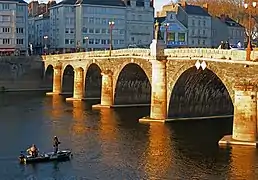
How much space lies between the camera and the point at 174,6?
113312mm

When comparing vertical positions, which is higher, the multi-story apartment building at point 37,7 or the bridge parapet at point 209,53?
the multi-story apartment building at point 37,7

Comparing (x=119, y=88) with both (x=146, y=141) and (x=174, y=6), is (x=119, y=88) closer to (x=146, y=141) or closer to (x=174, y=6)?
(x=146, y=141)

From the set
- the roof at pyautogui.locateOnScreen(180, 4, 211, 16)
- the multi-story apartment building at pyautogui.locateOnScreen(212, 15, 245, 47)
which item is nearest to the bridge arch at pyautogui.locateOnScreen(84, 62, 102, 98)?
the roof at pyautogui.locateOnScreen(180, 4, 211, 16)

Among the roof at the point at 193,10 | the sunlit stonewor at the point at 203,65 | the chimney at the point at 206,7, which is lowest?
the sunlit stonewor at the point at 203,65

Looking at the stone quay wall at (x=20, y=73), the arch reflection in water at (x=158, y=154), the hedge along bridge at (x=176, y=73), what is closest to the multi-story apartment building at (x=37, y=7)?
the stone quay wall at (x=20, y=73)

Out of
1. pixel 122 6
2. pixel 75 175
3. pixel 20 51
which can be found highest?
pixel 122 6

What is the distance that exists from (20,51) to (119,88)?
141ft

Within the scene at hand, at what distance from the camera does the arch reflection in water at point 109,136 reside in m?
34.3

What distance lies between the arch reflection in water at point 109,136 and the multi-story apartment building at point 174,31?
177 feet

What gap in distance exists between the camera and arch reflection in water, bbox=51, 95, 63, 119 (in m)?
54.3

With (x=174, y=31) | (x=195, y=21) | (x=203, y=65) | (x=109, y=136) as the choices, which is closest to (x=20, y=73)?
(x=174, y=31)

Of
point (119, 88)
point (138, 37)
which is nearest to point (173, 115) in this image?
point (119, 88)

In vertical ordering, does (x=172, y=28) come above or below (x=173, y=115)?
above

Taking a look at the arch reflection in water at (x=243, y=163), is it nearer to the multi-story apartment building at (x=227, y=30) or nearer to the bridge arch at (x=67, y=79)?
the bridge arch at (x=67, y=79)
